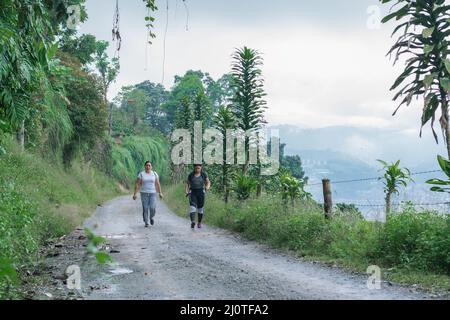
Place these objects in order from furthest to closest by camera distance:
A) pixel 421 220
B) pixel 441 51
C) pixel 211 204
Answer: pixel 211 204 → pixel 441 51 → pixel 421 220

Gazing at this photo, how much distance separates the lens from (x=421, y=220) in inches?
348

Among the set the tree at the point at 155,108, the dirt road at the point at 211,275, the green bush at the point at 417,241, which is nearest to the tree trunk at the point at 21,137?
the dirt road at the point at 211,275

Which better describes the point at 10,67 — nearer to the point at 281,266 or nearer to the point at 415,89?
the point at 281,266

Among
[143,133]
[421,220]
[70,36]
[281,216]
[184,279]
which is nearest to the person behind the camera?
[184,279]

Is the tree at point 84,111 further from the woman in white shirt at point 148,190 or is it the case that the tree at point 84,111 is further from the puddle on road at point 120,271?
the puddle on road at point 120,271

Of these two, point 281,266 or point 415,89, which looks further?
point 415,89

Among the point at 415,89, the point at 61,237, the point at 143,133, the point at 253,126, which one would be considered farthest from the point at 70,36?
the point at 143,133

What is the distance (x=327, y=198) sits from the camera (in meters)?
11.5

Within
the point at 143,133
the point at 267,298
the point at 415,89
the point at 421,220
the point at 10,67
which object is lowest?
the point at 267,298

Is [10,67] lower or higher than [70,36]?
lower

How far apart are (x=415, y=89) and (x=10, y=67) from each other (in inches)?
358

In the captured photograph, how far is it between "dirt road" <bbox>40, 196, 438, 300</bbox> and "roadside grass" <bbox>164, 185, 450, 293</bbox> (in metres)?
0.44

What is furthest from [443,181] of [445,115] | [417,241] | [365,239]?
[445,115]

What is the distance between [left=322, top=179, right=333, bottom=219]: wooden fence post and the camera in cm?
1144
